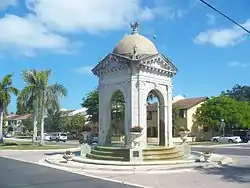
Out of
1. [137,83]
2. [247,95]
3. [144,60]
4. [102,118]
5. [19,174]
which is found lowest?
[19,174]

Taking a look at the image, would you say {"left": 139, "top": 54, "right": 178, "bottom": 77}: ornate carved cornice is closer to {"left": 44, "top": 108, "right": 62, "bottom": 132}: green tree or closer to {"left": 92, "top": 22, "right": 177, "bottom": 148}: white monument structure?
{"left": 92, "top": 22, "right": 177, "bottom": 148}: white monument structure

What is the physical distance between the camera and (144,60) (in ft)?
78.1

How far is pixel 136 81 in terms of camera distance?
77.8ft

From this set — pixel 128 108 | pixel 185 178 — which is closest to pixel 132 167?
pixel 185 178

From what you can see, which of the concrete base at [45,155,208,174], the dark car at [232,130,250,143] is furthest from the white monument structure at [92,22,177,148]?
the dark car at [232,130,250,143]

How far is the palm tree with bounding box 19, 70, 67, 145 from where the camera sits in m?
44.5

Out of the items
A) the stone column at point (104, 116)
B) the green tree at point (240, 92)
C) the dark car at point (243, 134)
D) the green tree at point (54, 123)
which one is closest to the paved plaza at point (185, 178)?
the stone column at point (104, 116)

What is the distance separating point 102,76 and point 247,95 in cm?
9891

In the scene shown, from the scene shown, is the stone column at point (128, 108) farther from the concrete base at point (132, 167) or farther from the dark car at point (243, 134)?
the dark car at point (243, 134)

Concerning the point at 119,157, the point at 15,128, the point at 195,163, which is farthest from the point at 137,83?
the point at 15,128

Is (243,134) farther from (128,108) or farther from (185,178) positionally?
(185,178)

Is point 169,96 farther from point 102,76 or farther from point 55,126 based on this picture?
point 55,126

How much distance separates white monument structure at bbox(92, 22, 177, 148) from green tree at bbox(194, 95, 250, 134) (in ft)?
120

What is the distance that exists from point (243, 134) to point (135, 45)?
4178cm
